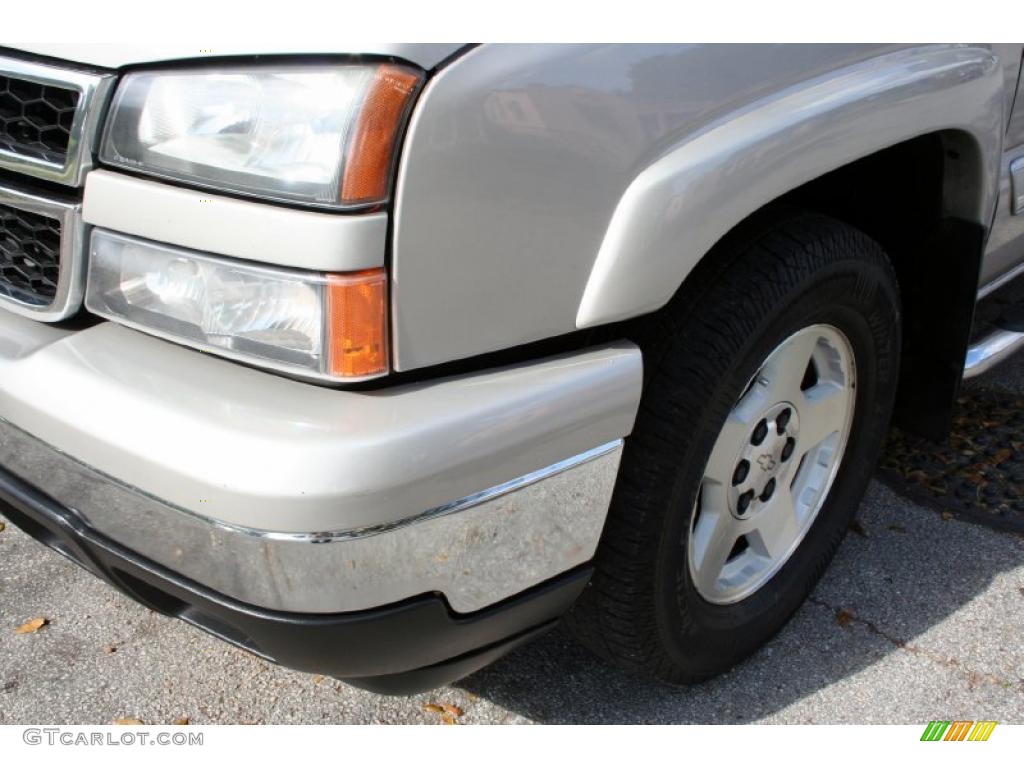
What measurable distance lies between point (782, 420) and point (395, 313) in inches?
42.2

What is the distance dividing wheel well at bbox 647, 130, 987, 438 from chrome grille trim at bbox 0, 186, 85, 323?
1.33m

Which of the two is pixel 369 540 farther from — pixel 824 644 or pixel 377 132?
pixel 824 644

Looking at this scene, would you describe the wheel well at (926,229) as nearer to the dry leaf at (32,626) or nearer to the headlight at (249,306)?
the headlight at (249,306)

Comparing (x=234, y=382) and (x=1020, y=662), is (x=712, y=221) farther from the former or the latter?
(x=1020, y=662)

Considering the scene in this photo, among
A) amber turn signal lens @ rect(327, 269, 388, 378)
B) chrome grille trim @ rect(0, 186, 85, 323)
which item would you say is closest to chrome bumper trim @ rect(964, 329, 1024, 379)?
amber turn signal lens @ rect(327, 269, 388, 378)

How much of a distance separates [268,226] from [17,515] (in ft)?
2.76

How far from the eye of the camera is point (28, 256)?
175 centimetres

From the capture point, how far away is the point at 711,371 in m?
1.85

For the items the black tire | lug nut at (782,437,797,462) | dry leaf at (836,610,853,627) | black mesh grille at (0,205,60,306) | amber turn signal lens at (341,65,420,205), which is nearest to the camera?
amber turn signal lens at (341,65,420,205)

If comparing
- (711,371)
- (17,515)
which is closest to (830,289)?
(711,371)

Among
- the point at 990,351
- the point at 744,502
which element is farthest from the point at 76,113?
the point at 990,351

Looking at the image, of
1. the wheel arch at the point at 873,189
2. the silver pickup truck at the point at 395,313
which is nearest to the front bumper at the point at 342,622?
the silver pickup truck at the point at 395,313

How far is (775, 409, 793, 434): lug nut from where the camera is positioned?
7.34ft
